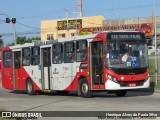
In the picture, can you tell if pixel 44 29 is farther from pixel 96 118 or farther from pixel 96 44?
pixel 96 118

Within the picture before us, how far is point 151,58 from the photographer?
3141 centimetres

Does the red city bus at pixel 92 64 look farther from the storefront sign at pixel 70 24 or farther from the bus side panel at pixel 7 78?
the storefront sign at pixel 70 24

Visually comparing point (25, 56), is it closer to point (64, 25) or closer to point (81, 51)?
point (81, 51)

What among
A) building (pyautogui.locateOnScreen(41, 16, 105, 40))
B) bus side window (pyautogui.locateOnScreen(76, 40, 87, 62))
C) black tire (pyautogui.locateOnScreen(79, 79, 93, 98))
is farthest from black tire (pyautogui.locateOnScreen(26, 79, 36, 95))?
building (pyautogui.locateOnScreen(41, 16, 105, 40))

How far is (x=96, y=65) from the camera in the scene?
21.4 m

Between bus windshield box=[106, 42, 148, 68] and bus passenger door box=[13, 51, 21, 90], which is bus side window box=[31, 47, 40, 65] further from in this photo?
bus windshield box=[106, 42, 148, 68]

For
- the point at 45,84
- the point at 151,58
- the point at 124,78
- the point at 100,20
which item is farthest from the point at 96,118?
the point at 100,20

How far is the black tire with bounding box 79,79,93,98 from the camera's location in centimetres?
2180

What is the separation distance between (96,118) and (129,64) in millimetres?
7529

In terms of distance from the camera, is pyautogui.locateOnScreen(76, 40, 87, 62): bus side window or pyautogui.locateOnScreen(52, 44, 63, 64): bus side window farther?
pyautogui.locateOnScreen(52, 44, 63, 64): bus side window

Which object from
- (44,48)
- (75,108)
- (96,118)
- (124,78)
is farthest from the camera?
(44,48)

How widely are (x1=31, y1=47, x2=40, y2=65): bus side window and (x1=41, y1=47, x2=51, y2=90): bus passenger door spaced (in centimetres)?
38

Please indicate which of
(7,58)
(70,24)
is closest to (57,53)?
(7,58)

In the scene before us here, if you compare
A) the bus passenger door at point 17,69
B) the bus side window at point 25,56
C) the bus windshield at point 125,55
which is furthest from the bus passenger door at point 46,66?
the bus windshield at point 125,55
